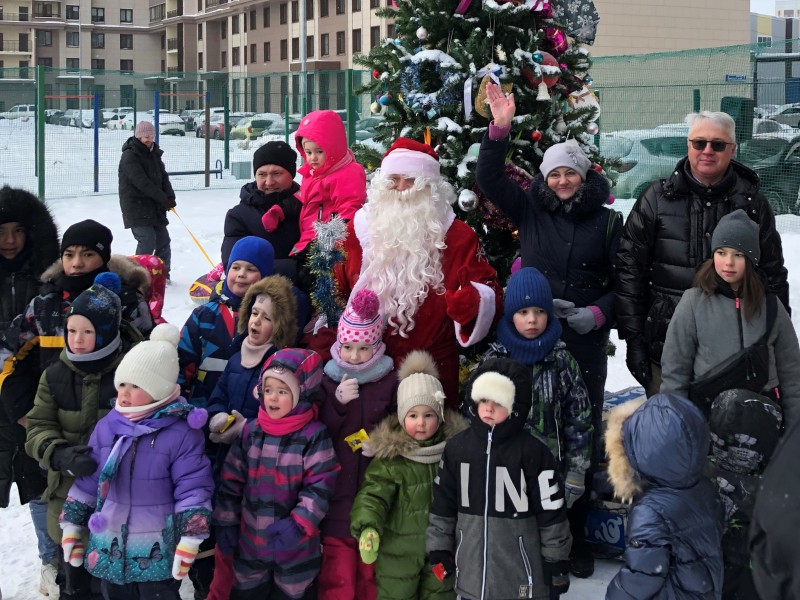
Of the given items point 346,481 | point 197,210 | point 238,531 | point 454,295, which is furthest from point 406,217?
point 197,210

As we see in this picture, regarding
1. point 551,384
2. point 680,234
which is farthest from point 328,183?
point 680,234

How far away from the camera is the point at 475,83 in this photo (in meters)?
4.80

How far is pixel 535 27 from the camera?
5055 mm

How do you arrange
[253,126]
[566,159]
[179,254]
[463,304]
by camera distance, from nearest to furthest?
[463,304]
[566,159]
[179,254]
[253,126]

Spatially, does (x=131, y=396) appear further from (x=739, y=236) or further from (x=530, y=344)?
(x=739, y=236)

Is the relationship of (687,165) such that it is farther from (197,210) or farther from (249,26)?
(249,26)

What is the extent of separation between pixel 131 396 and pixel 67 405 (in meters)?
0.38

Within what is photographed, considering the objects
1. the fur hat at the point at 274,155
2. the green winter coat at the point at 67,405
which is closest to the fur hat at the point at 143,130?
the fur hat at the point at 274,155

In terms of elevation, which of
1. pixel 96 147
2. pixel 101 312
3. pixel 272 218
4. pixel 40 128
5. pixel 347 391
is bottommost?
pixel 347 391

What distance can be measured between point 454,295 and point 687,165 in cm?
128

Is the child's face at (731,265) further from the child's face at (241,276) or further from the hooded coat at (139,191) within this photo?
the hooded coat at (139,191)

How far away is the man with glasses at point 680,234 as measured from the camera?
3996 millimetres

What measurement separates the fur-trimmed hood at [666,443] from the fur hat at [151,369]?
178 cm

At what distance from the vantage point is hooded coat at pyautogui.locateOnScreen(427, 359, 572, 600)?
3295mm
